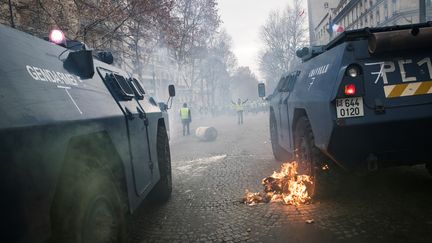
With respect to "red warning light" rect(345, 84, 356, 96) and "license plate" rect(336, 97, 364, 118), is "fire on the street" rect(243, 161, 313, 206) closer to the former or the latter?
"license plate" rect(336, 97, 364, 118)

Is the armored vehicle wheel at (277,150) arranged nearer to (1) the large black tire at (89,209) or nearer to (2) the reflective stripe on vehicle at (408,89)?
(2) the reflective stripe on vehicle at (408,89)

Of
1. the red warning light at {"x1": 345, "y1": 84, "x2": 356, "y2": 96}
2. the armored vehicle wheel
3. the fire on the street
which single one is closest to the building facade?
the armored vehicle wheel

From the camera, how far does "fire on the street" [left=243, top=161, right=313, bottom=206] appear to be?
204 inches

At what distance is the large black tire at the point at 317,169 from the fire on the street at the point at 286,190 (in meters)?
0.10

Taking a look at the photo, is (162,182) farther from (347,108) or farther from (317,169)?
(347,108)

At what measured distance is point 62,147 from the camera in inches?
94.9

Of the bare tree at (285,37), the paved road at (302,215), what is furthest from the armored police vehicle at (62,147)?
the bare tree at (285,37)

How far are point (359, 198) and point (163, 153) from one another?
2.82 m

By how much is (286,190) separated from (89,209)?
344 cm

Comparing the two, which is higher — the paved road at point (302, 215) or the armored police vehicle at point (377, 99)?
the armored police vehicle at point (377, 99)

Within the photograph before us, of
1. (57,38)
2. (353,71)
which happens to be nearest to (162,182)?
(57,38)

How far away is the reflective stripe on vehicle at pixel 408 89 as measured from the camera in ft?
13.5

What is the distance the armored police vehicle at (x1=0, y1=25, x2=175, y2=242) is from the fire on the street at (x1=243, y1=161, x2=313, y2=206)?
1.83m

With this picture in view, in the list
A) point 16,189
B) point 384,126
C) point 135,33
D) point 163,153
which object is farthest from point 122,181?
point 135,33
